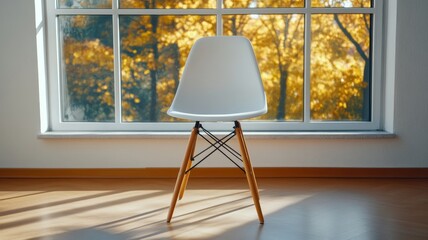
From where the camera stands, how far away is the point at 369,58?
3393 millimetres

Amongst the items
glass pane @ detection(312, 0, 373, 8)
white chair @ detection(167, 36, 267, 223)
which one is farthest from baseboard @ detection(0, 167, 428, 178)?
glass pane @ detection(312, 0, 373, 8)

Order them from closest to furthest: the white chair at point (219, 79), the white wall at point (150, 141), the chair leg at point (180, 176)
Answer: the chair leg at point (180, 176), the white chair at point (219, 79), the white wall at point (150, 141)

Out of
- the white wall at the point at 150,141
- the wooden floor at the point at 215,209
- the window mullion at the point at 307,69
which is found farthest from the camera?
the window mullion at the point at 307,69

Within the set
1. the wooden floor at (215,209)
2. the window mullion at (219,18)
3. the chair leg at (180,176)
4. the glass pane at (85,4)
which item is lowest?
the wooden floor at (215,209)

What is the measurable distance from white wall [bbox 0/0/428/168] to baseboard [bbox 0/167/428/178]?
0.03 m

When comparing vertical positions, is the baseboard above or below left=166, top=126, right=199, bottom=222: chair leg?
below

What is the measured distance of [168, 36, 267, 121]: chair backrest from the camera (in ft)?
8.81

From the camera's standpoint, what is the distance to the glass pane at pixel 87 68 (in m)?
3.40

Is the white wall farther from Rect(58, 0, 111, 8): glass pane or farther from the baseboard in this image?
Rect(58, 0, 111, 8): glass pane

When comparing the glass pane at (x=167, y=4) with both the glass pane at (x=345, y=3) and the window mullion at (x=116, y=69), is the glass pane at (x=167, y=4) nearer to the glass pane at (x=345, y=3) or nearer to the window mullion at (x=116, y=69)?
the window mullion at (x=116, y=69)

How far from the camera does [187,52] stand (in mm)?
3414

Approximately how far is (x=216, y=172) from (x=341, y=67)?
1.11m

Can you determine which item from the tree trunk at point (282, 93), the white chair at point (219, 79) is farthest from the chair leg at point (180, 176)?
the tree trunk at point (282, 93)

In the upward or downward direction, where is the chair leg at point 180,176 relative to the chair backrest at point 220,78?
downward
